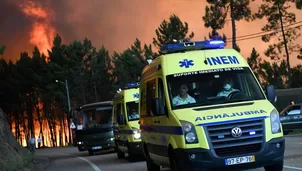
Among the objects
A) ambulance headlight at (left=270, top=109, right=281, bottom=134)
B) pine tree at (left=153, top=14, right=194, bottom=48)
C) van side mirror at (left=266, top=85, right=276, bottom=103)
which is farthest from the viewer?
pine tree at (left=153, top=14, right=194, bottom=48)

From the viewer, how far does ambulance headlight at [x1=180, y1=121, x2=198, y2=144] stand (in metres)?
9.43

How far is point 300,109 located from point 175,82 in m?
18.6

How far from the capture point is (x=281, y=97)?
4166 centimetres

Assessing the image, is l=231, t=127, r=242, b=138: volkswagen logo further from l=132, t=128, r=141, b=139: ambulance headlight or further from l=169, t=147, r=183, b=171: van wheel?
l=132, t=128, r=141, b=139: ambulance headlight

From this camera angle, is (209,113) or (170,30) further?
Answer: (170,30)

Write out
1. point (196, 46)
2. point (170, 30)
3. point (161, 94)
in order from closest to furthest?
point (161, 94), point (196, 46), point (170, 30)

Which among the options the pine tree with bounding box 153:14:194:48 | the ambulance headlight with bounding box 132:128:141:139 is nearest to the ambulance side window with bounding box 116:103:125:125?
the ambulance headlight with bounding box 132:128:141:139

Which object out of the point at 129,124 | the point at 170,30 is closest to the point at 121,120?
the point at 129,124

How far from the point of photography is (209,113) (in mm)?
9586

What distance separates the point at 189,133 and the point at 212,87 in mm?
1459

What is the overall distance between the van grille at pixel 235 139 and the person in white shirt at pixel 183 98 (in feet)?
3.70

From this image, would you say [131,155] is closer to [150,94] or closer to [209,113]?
[150,94]

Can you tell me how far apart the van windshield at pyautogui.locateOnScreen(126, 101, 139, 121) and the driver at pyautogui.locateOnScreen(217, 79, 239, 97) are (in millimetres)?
9244

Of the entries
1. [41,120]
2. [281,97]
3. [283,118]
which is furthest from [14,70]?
[283,118]
